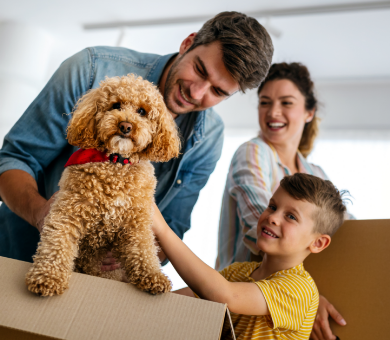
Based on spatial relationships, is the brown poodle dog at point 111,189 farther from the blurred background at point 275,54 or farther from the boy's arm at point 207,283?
the blurred background at point 275,54

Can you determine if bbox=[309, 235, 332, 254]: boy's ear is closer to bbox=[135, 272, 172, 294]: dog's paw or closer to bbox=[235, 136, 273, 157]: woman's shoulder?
bbox=[235, 136, 273, 157]: woman's shoulder

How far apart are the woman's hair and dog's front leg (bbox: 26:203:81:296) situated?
123 cm

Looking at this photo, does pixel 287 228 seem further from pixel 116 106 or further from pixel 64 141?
pixel 64 141

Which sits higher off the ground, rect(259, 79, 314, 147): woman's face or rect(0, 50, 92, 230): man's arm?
rect(259, 79, 314, 147): woman's face

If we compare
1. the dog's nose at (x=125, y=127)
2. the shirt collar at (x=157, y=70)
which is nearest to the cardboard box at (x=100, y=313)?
the dog's nose at (x=125, y=127)

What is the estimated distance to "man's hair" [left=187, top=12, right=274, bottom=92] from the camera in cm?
112

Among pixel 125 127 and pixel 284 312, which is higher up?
pixel 125 127

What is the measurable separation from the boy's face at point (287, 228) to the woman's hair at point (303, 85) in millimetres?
750

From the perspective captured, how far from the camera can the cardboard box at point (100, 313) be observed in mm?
667

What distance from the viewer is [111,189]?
828mm

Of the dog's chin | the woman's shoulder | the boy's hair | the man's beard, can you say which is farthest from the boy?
the man's beard

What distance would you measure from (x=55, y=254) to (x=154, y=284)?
0.22 m

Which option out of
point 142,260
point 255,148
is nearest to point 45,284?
point 142,260

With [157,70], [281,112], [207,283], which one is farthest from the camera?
[281,112]
